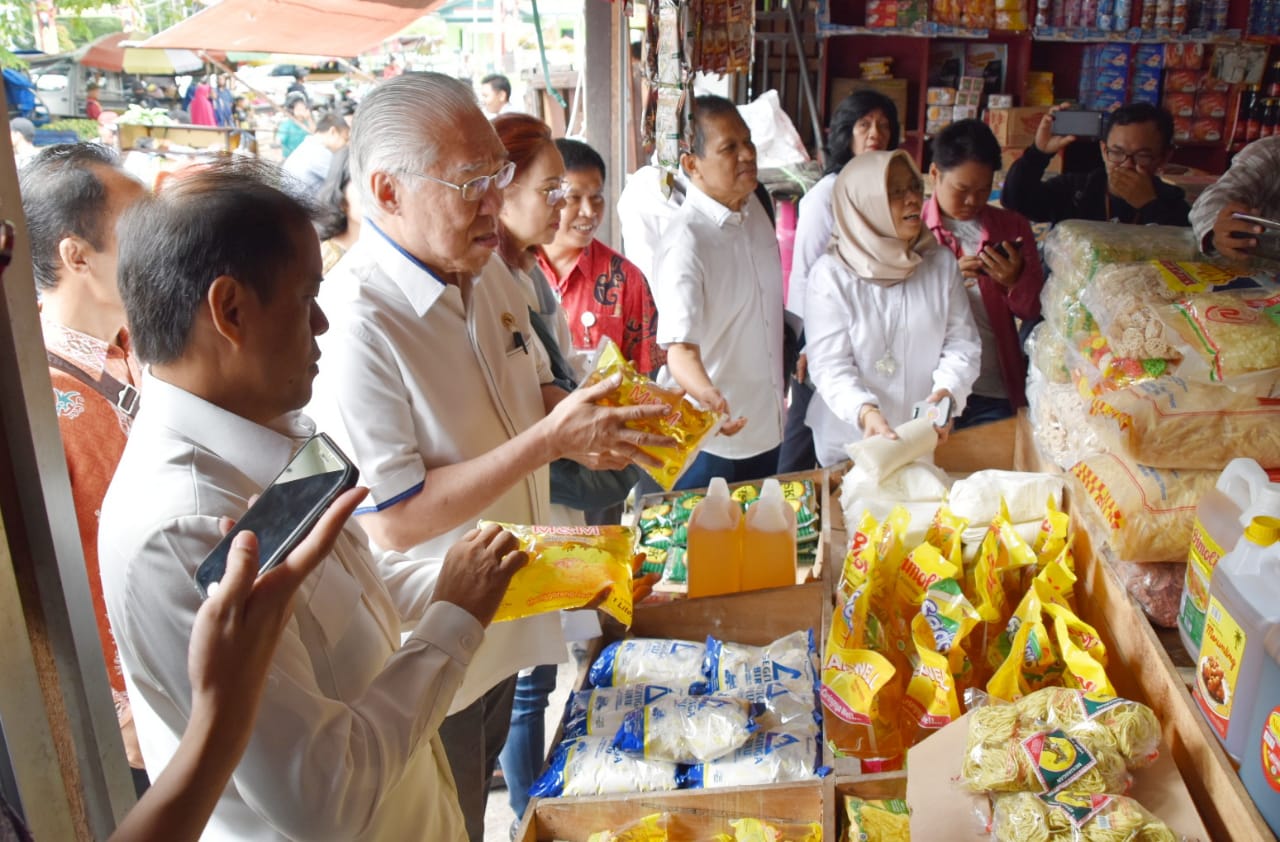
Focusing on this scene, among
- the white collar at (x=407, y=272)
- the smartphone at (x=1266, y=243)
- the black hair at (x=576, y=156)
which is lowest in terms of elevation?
the smartphone at (x=1266, y=243)

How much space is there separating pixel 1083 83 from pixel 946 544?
18.8 ft

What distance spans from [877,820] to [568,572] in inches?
23.8

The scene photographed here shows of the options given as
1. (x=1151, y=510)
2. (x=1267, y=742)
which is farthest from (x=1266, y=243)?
(x=1267, y=742)

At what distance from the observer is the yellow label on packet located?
1.19m

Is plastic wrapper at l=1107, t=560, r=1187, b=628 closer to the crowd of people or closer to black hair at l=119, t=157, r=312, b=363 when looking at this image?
the crowd of people

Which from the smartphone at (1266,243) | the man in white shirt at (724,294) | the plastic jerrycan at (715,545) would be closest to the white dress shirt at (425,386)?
the plastic jerrycan at (715,545)

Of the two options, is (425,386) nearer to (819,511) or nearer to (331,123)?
(819,511)

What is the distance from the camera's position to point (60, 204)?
1575 mm

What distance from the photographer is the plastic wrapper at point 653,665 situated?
200 cm

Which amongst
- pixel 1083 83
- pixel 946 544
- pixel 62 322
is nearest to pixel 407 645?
pixel 62 322

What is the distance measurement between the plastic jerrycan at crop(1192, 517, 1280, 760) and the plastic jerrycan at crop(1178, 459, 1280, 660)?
7 centimetres

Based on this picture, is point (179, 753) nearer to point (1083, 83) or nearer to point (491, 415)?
point (491, 415)

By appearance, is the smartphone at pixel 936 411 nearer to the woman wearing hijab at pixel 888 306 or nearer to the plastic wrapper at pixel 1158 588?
the woman wearing hijab at pixel 888 306

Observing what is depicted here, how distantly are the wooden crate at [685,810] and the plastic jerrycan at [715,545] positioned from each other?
0.65 metres
